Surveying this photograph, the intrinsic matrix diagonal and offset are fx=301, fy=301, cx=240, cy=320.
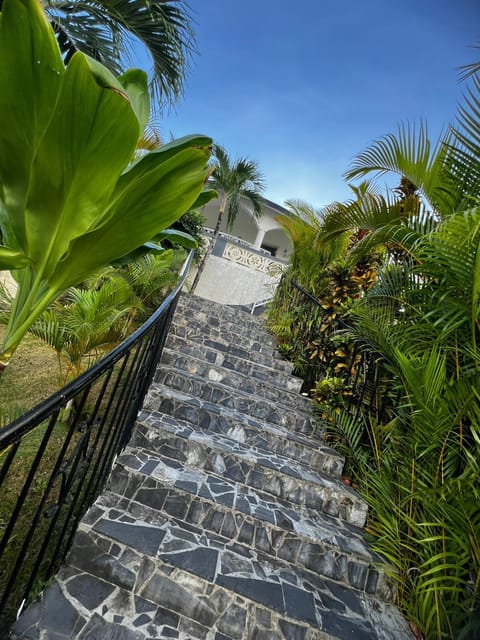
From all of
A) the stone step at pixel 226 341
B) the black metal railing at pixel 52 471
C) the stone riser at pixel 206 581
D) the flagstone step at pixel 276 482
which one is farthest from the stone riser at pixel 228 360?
the stone riser at pixel 206 581

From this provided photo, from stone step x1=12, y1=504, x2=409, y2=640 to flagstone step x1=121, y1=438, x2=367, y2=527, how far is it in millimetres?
585

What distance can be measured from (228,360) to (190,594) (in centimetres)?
270

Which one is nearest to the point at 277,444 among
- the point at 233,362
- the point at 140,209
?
the point at 233,362

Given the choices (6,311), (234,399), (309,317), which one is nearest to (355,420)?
(234,399)

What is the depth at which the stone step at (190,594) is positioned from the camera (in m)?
1.48

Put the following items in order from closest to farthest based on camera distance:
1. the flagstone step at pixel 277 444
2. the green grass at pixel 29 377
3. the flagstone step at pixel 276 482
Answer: the flagstone step at pixel 276 482 → the flagstone step at pixel 277 444 → the green grass at pixel 29 377

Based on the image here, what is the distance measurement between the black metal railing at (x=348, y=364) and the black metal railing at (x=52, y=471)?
197 cm

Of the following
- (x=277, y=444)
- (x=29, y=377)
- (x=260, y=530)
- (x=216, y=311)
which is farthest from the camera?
(x=216, y=311)

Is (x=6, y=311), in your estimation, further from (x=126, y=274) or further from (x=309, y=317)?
(x=309, y=317)

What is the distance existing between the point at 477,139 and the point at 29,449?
3836 mm

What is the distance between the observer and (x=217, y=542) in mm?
1961

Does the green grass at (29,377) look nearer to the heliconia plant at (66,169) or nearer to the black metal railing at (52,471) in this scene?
the black metal railing at (52,471)

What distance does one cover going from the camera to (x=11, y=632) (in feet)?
4.16

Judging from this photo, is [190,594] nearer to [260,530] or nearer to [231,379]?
[260,530]
